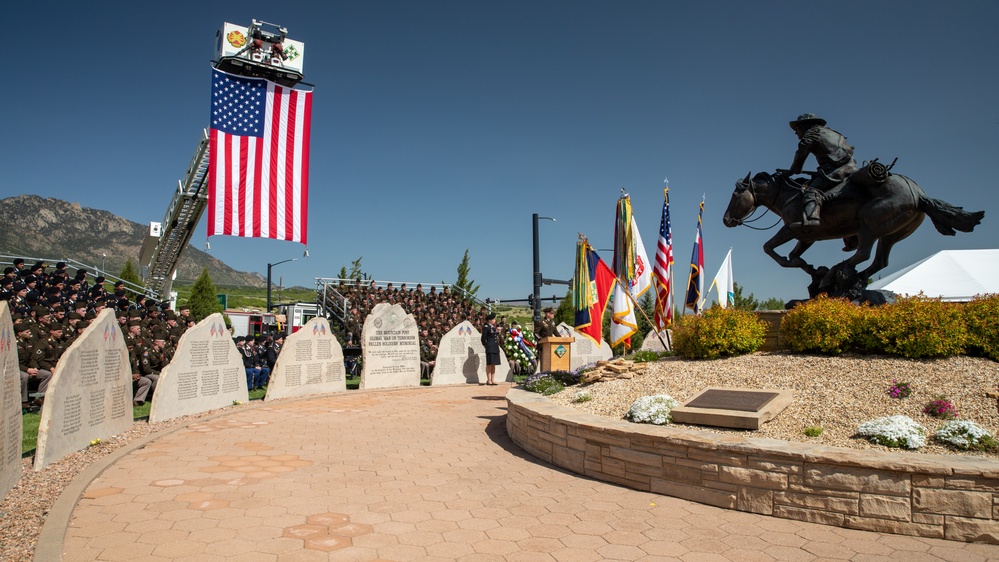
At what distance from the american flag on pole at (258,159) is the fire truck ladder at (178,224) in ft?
15.1

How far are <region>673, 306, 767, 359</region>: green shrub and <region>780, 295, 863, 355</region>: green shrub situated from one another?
1.58 ft

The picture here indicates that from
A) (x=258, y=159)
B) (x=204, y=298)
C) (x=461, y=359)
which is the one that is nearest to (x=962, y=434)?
(x=461, y=359)

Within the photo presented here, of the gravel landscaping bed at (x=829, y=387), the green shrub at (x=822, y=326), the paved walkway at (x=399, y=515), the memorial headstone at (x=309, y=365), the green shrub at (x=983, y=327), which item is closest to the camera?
Answer: the paved walkway at (x=399, y=515)

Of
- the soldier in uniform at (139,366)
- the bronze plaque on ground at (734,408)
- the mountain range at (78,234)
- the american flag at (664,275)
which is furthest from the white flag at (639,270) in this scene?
the mountain range at (78,234)

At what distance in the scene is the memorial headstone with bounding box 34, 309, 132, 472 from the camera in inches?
251

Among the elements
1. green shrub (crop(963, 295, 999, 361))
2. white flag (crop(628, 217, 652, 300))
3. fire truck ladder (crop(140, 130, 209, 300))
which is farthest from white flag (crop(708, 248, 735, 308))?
fire truck ladder (crop(140, 130, 209, 300))

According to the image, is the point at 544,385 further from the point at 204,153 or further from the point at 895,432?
the point at 204,153

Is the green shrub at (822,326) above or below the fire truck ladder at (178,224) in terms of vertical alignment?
below

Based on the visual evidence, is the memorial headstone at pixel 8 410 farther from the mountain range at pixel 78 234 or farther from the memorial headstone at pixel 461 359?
the mountain range at pixel 78 234

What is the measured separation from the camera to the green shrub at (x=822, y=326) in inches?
310

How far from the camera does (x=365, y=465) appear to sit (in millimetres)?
6711

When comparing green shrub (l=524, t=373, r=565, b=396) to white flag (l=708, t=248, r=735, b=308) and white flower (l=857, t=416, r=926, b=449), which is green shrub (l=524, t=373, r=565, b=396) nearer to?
white flower (l=857, t=416, r=926, b=449)

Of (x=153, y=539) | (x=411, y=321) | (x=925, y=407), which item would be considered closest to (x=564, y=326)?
(x=411, y=321)

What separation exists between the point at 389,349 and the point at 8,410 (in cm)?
1019
